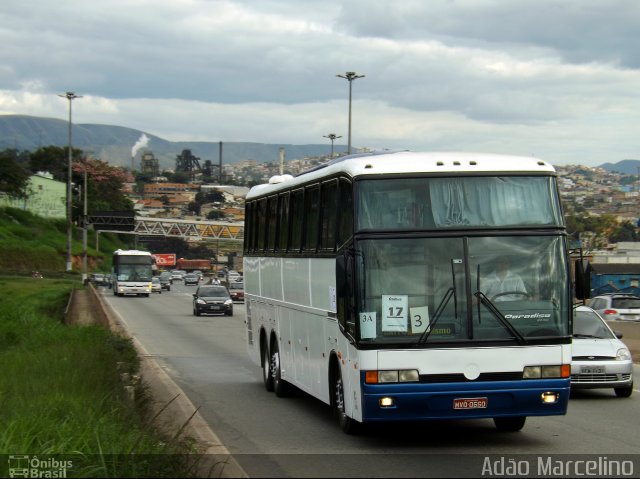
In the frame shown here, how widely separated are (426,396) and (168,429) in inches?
108

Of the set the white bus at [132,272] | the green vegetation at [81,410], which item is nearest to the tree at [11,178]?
the white bus at [132,272]

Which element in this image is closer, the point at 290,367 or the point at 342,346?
the point at 342,346

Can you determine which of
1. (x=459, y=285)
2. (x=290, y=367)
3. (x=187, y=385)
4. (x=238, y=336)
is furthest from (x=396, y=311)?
(x=238, y=336)

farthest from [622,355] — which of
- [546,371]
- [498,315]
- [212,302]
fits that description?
[212,302]

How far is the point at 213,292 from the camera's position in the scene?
56094 millimetres

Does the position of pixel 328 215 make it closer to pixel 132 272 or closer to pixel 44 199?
pixel 132 272

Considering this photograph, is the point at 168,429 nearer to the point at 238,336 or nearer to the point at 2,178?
the point at 238,336

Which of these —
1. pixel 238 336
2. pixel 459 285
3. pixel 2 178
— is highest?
pixel 2 178

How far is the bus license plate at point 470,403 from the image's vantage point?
1180cm

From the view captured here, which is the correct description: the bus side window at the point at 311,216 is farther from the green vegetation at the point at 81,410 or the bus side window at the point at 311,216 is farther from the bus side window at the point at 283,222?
the green vegetation at the point at 81,410

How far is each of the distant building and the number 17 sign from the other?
11701cm

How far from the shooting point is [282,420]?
15.2 metres

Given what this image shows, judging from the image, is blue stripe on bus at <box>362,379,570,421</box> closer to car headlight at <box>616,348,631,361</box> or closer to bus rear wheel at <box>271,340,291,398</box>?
bus rear wheel at <box>271,340,291,398</box>

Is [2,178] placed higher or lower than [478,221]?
higher
